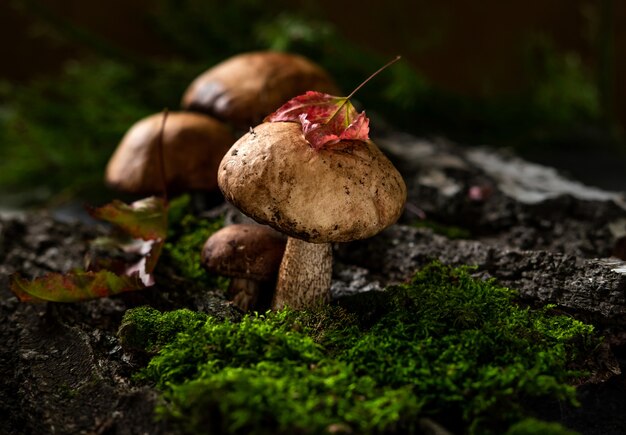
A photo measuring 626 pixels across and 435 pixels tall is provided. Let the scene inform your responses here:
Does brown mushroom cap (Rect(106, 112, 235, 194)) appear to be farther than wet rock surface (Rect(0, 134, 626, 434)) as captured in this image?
Yes

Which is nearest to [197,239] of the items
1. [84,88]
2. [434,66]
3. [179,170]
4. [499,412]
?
[179,170]

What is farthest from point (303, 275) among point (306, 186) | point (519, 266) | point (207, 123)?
point (207, 123)

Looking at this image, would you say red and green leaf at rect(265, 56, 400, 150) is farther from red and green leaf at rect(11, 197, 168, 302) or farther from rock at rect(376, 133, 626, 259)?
rock at rect(376, 133, 626, 259)

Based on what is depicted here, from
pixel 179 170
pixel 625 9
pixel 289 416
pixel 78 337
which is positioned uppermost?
pixel 625 9

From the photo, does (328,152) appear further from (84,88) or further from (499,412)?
(84,88)

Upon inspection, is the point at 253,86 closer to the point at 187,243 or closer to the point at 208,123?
the point at 208,123

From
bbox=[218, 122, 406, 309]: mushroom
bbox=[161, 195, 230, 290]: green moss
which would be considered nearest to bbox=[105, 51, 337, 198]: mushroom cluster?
bbox=[161, 195, 230, 290]: green moss
